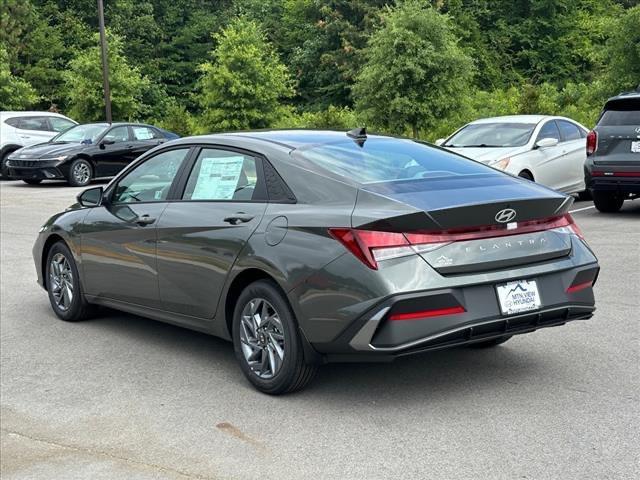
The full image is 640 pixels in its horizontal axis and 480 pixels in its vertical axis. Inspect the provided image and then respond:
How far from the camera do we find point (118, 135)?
2288 centimetres

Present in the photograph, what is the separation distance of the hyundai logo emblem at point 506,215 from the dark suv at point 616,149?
325 inches

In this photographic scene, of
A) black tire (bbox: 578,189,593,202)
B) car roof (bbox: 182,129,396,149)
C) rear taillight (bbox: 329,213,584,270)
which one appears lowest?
black tire (bbox: 578,189,593,202)

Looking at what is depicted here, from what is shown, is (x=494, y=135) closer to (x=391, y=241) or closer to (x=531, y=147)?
(x=531, y=147)

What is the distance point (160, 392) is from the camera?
556 centimetres

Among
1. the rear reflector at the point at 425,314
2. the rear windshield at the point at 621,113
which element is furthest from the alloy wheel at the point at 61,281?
the rear windshield at the point at 621,113

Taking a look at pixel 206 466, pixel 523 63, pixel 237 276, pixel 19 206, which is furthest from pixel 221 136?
pixel 523 63

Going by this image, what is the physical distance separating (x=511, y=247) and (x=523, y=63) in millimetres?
56701

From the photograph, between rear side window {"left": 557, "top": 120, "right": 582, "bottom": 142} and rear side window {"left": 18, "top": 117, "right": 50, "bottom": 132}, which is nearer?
rear side window {"left": 557, "top": 120, "right": 582, "bottom": 142}

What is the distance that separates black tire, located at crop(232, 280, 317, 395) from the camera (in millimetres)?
5152

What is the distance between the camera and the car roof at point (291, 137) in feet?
19.4

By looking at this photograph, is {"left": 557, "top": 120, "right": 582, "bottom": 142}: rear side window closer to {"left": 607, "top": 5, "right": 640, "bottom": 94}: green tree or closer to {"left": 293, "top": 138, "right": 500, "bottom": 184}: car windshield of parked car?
{"left": 607, "top": 5, "right": 640, "bottom": 94}: green tree

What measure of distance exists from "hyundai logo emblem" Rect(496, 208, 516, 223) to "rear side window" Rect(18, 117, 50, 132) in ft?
73.4

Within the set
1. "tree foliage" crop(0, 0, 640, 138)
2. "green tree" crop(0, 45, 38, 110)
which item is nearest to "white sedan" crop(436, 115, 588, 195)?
"tree foliage" crop(0, 0, 640, 138)

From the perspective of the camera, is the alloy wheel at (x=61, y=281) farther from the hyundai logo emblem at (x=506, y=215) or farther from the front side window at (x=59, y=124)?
the front side window at (x=59, y=124)
